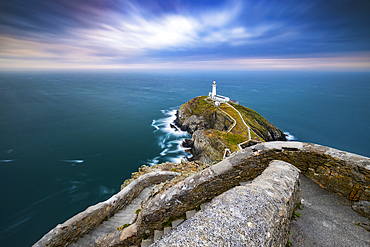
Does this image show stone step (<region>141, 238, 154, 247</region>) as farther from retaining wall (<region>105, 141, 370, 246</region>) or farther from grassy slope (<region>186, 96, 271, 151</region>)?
grassy slope (<region>186, 96, 271, 151</region>)

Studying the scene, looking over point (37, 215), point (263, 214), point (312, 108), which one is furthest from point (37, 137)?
point (312, 108)

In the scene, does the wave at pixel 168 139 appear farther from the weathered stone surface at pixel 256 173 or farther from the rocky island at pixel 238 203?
the weathered stone surface at pixel 256 173

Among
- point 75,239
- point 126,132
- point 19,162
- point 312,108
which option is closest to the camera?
point 75,239

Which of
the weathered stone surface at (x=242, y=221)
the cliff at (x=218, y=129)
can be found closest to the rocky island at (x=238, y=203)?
the weathered stone surface at (x=242, y=221)

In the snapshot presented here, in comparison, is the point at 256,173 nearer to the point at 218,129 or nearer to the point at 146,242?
the point at 146,242

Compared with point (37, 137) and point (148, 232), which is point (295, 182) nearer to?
point (148, 232)

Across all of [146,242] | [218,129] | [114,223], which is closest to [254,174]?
[146,242]
